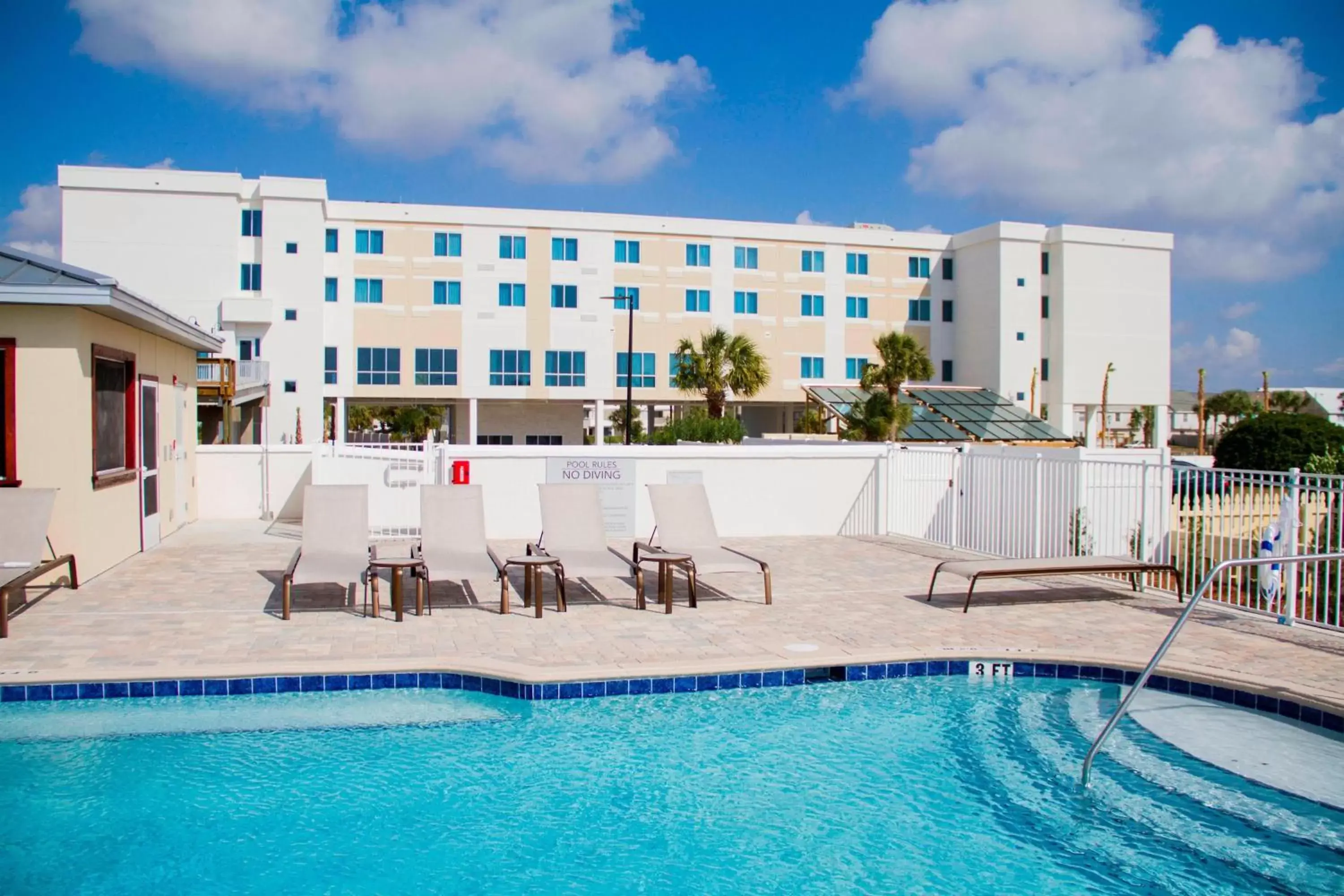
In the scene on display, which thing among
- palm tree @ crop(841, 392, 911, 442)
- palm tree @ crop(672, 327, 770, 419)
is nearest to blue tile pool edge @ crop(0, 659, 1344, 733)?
palm tree @ crop(841, 392, 911, 442)

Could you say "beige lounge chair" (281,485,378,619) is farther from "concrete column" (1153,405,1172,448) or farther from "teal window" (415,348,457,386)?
"concrete column" (1153,405,1172,448)

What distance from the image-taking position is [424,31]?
18141 millimetres

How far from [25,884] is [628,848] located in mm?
2762

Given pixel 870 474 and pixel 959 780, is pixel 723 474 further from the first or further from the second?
pixel 959 780

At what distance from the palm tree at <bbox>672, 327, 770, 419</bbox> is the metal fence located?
91.1 ft

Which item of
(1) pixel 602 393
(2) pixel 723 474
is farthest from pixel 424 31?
(1) pixel 602 393

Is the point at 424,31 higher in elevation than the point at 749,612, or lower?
higher

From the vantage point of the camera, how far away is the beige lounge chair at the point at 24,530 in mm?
8469

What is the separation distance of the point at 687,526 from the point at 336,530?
3.62 meters

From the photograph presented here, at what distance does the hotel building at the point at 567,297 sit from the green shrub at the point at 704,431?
3869 mm

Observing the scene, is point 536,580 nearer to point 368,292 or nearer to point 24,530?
point 24,530

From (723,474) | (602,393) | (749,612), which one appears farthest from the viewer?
(602,393)

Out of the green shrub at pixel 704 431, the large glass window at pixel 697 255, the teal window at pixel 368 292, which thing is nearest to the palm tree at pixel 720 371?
the green shrub at pixel 704 431

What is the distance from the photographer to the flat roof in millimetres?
9391
